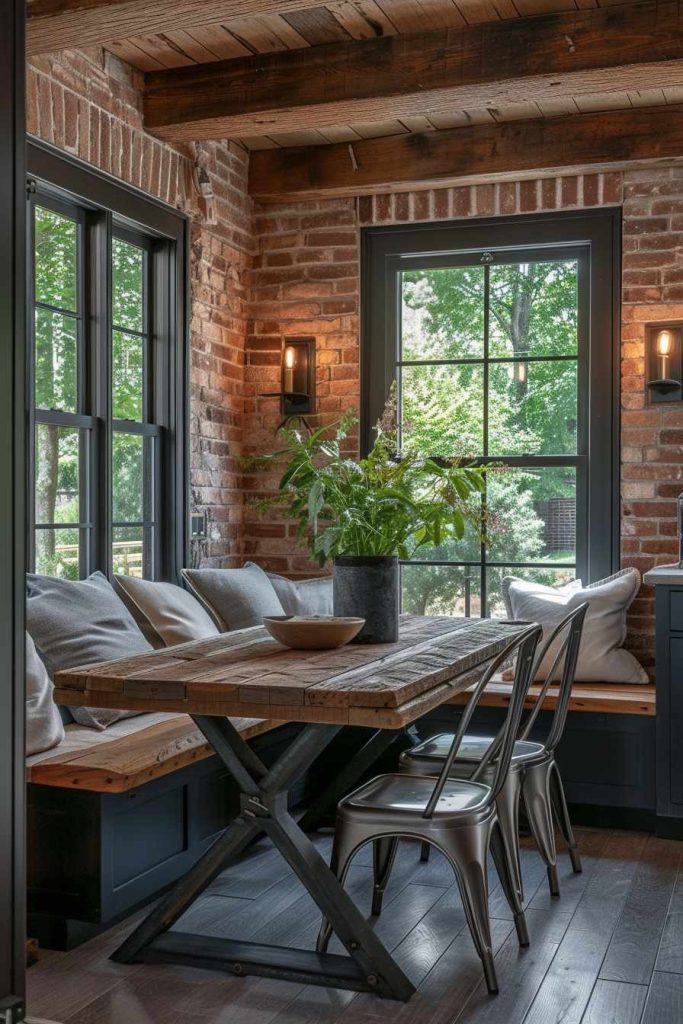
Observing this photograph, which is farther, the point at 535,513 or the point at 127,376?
the point at 535,513

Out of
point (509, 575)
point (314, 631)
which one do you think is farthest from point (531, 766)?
point (509, 575)

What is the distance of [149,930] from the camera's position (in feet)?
9.29

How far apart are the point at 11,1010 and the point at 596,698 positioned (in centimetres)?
296

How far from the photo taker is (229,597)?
424 centimetres

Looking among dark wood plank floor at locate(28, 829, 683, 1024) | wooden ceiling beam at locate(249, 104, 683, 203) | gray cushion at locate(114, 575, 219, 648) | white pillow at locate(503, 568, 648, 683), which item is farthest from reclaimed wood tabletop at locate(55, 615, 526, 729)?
wooden ceiling beam at locate(249, 104, 683, 203)

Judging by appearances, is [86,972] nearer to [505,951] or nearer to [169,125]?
[505,951]

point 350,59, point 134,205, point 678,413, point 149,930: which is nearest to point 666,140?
point 678,413

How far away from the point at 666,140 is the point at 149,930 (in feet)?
12.0

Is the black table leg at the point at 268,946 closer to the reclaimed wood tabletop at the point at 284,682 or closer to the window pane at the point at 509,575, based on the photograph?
the reclaimed wood tabletop at the point at 284,682

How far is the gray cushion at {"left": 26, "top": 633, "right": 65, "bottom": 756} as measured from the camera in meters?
3.05

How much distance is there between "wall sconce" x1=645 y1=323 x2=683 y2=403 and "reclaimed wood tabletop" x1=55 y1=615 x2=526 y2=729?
6.80 ft

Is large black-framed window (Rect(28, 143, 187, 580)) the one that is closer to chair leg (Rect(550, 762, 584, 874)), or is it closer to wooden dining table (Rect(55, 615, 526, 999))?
wooden dining table (Rect(55, 615, 526, 999))

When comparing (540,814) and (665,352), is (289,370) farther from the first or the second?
(540,814)

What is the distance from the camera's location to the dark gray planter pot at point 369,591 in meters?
3.19
